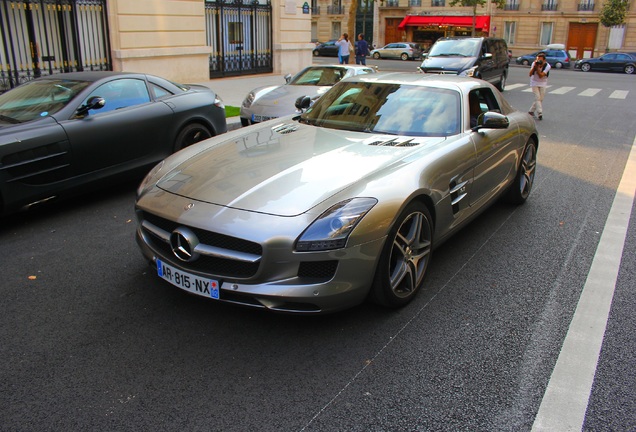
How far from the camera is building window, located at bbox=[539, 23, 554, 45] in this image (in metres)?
49.2

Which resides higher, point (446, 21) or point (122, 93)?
point (446, 21)

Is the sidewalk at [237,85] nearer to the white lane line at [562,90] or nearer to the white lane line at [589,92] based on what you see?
the white lane line at [562,90]

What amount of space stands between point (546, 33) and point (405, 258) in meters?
Answer: 52.4

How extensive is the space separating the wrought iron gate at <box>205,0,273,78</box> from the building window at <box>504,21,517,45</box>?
36.0m

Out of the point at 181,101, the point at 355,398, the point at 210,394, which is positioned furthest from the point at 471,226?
the point at 181,101

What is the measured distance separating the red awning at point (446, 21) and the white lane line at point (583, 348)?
4967 cm

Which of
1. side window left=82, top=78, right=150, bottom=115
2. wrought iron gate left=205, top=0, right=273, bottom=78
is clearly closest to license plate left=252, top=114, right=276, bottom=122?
side window left=82, top=78, right=150, bottom=115

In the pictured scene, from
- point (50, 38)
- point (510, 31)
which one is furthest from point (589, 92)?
point (510, 31)

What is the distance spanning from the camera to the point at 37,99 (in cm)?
607

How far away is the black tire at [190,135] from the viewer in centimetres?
708

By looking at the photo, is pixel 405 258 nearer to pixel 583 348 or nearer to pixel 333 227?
pixel 333 227

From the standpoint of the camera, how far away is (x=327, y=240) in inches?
127

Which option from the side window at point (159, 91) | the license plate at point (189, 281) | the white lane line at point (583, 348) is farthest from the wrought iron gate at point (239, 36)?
the license plate at point (189, 281)

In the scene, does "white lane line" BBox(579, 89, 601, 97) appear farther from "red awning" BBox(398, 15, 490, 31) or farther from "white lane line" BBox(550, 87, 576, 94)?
"red awning" BBox(398, 15, 490, 31)
